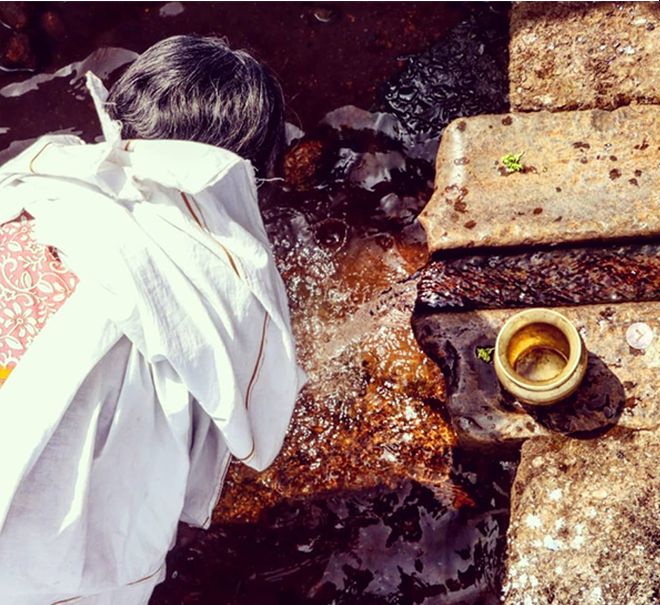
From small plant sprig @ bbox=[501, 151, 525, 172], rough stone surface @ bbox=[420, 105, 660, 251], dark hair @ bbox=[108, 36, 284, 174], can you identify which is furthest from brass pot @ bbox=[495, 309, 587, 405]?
dark hair @ bbox=[108, 36, 284, 174]

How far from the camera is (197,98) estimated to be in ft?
6.95

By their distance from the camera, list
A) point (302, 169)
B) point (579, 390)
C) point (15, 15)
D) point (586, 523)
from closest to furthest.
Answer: point (586, 523) < point (579, 390) < point (302, 169) < point (15, 15)

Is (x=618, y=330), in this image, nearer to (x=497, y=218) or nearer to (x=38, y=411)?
(x=497, y=218)

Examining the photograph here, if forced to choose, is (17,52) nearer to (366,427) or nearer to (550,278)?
(366,427)

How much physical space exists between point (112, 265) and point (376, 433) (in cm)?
162

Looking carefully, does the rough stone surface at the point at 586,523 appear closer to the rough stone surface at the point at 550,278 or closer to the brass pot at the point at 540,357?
the brass pot at the point at 540,357

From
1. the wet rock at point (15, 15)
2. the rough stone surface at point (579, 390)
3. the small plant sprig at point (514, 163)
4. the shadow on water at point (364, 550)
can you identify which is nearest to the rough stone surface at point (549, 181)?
the small plant sprig at point (514, 163)

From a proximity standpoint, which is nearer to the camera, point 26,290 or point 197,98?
point 26,290

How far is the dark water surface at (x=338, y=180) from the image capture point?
296 centimetres

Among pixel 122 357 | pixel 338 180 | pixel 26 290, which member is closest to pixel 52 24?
pixel 338 180

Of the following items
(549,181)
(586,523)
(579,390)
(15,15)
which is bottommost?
(586,523)

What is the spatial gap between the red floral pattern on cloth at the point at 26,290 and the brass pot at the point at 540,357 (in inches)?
56.1

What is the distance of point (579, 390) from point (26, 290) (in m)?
1.86

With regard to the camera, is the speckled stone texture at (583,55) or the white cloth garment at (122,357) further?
the speckled stone texture at (583,55)
